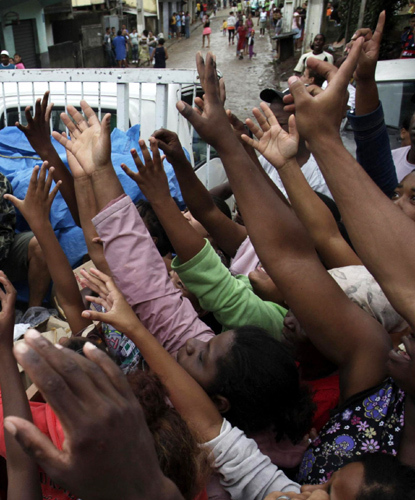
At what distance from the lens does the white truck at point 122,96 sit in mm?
3377

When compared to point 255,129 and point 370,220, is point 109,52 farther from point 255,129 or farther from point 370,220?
point 370,220

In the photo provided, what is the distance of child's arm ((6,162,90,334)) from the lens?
1893 mm

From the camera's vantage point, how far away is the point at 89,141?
1.74 meters

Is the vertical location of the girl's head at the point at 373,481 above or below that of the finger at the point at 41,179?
below

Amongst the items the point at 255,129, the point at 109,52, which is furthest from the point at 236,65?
the point at 255,129

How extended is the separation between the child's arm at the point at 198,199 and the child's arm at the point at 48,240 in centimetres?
52

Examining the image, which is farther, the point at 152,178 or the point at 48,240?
the point at 48,240

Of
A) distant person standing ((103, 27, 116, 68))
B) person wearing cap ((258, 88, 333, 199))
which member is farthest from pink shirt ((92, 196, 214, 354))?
distant person standing ((103, 27, 116, 68))

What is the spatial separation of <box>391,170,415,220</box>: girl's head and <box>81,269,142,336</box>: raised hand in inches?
53.6

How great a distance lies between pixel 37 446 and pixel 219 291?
104cm

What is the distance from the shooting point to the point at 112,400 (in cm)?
65

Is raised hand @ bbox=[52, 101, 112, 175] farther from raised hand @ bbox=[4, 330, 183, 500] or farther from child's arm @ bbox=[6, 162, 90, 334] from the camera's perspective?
raised hand @ bbox=[4, 330, 183, 500]

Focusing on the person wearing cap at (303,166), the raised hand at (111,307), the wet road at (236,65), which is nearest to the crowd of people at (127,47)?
the wet road at (236,65)

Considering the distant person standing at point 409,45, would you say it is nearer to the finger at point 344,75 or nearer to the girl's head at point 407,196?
the girl's head at point 407,196
